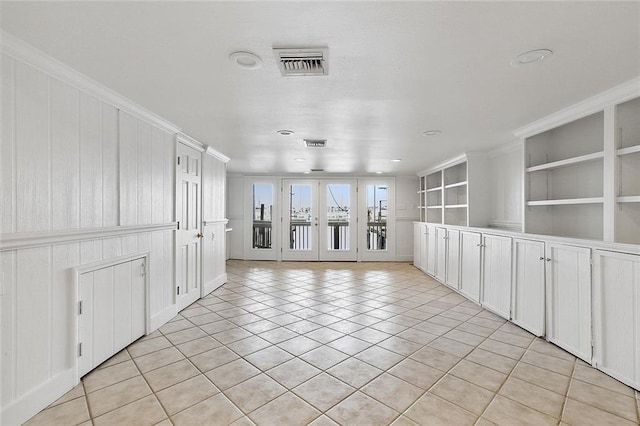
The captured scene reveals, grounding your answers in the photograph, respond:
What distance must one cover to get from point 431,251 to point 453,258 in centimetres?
109

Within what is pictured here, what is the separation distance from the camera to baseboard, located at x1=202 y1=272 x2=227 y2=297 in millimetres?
4803

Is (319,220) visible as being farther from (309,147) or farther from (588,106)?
(588,106)

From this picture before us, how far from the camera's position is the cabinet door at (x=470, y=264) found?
4438 millimetres

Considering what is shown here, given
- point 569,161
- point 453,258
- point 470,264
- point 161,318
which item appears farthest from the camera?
point 453,258

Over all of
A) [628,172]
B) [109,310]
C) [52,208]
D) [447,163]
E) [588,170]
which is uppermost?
[447,163]

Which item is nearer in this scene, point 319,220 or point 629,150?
point 629,150

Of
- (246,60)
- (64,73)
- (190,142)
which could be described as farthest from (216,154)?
(246,60)

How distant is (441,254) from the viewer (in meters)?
5.82

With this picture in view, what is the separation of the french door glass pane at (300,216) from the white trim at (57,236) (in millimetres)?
5368

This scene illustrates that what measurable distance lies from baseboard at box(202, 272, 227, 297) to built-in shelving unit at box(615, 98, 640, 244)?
4.87m

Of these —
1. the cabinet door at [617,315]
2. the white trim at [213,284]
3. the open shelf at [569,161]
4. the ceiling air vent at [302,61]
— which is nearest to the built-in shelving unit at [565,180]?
the open shelf at [569,161]

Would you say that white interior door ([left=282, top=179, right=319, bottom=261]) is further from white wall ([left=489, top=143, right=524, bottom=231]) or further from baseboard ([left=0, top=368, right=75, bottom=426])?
baseboard ([left=0, top=368, right=75, bottom=426])

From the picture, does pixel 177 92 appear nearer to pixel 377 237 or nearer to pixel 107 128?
pixel 107 128

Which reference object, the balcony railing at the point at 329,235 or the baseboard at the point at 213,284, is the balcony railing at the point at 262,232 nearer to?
the balcony railing at the point at 329,235
